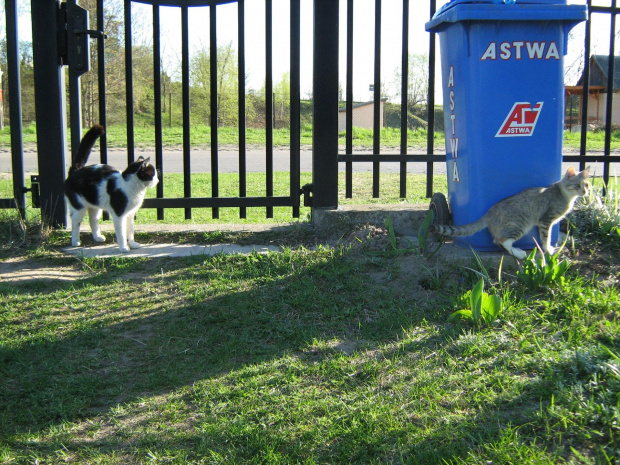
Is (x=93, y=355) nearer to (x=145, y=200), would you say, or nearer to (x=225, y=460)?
(x=225, y=460)

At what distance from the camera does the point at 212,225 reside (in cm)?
512

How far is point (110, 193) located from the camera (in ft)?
14.8

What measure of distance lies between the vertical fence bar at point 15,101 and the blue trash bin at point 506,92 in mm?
3213

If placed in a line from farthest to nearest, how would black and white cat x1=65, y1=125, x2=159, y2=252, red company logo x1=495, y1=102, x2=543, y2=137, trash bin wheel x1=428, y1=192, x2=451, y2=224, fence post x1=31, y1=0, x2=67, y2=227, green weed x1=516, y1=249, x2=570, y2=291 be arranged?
fence post x1=31, y1=0, x2=67, y2=227, black and white cat x1=65, y1=125, x2=159, y2=252, trash bin wheel x1=428, y1=192, x2=451, y2=224, red company logo x1=495, y1=102, x2=543, y2=137, green weed x1=516, y1=249, x2=570, y2=291

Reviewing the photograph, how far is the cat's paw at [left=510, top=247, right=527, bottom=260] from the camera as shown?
3.85 m

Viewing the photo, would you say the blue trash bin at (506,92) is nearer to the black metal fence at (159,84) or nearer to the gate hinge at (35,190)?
the black metal fence at (159,84)

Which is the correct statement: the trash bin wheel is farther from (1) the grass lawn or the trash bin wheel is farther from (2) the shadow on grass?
(2) the shadow on grass

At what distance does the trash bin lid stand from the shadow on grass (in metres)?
1.70

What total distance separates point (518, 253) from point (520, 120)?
0.86 metres

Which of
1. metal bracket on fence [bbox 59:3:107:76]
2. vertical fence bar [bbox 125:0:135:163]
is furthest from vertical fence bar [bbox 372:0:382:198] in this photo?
metal bracket on fence [bbox 59:3:107:76]

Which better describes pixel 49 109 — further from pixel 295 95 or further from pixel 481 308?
pixel 481 308

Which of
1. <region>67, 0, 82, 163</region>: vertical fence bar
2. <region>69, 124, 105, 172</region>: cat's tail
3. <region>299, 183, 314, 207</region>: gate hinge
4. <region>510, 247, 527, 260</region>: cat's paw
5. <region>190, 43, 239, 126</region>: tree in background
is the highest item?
<region>190, 43, 239, 126</region>: tree in background

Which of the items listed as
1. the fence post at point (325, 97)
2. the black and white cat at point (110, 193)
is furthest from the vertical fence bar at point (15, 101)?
the fence post at point (325, 97)

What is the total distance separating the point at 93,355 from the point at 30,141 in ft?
54.0
